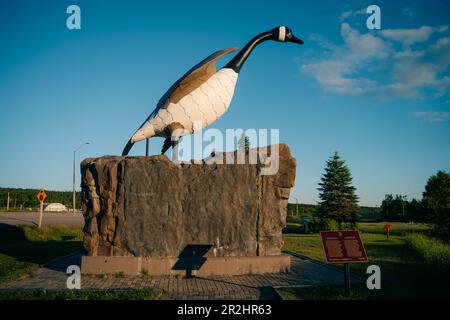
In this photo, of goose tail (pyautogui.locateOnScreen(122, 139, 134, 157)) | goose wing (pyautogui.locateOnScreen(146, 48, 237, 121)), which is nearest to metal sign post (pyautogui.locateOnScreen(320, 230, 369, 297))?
goose wing (pyautogui.locateOnScreen(146, 48, 237, 121))

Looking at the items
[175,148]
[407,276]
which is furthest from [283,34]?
[407,276]

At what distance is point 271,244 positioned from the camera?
850 cm

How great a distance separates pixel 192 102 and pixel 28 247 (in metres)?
8.76

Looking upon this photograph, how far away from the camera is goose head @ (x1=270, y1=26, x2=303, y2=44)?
10752 mm

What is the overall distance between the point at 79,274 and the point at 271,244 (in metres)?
4.65

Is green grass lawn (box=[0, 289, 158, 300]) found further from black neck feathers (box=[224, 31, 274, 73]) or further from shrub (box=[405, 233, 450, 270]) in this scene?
shrub (box=[405, 233, 450, 270])

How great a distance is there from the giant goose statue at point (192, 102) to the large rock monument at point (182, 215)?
3.16ft

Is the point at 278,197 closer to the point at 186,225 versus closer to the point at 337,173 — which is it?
the point at 186,225

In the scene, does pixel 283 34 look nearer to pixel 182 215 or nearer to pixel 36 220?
pixel 182 215

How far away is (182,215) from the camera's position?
830 centimetres

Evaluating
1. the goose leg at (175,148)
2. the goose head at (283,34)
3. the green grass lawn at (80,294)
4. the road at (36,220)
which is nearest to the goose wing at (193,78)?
the goose leg at (175,148)

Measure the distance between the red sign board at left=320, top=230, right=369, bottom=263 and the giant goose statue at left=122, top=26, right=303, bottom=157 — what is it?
4.25 m

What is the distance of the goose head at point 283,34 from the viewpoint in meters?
10.8

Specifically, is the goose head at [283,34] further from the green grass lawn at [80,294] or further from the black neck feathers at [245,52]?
the green grass lawn at [80,294]
